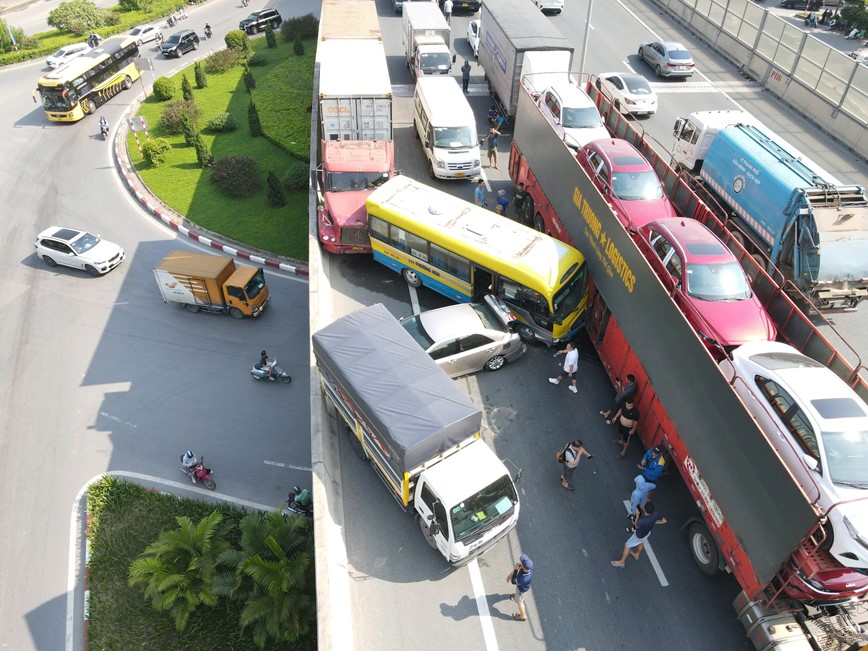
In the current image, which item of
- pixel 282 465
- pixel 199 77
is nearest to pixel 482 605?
pixel 282 465

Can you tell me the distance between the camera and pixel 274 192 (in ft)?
85.3

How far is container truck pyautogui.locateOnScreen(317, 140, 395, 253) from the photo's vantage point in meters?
18.2

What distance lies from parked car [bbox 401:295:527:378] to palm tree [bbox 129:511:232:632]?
6480 millimetres

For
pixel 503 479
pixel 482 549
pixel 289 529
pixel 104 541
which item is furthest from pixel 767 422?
pixel 104 541

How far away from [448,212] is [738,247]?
7.62 metres

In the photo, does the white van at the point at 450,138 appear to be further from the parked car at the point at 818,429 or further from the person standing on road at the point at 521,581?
the person standing on road at the point at 521,581

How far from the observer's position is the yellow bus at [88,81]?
33.4 metres

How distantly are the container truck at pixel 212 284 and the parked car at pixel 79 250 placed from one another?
4.10 metres

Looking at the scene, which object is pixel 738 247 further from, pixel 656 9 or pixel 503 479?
pixel 656 9

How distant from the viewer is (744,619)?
32.4 ft

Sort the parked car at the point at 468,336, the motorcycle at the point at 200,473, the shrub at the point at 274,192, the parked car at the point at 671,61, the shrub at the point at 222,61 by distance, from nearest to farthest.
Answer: the parked car at the point at 468,336 < the motorcycle at the point at 200,473 < the shrub at the point at 274,192 < the parked car at the point at 671,61 < the shrub at the point at 222,61

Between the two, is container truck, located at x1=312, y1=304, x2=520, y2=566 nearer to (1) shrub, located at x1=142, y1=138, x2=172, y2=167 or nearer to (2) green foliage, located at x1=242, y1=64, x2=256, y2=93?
(1) shrub, located at x1=142, y1=138, x2=172, y2=167

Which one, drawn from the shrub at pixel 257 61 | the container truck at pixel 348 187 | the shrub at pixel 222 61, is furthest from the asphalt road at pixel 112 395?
the shrub at pixel 257 61

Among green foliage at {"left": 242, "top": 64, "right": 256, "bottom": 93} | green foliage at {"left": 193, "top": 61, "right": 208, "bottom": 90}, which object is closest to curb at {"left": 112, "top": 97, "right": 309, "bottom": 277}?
green foliage at {"left": 193, "top": 61, "right": 208, "bottom": 90}
